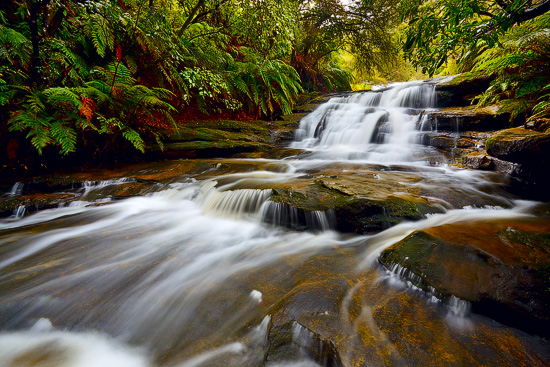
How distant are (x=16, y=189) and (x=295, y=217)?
14.3ft

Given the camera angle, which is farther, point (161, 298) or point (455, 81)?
point (455, 81)

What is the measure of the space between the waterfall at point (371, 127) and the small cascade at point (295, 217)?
3.59 metres

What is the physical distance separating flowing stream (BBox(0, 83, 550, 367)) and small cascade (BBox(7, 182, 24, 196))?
28 mm

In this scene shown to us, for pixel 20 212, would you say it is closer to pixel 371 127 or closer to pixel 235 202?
pixel 235 202

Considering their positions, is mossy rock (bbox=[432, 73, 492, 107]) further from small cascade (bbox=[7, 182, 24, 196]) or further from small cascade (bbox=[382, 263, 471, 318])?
small cascade (bbox=[7, 182, 24, 196])

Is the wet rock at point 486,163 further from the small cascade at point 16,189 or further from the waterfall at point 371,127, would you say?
the small cascade at point 16,189

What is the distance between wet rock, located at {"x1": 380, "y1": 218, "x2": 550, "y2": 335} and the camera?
1.49 m

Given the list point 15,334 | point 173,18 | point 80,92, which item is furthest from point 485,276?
point 173,18

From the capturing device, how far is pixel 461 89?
25.7 feet

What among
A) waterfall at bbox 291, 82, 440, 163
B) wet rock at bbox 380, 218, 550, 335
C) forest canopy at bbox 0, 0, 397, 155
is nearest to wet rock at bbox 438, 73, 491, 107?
waterfall at bbox 291, 82, 440, 163

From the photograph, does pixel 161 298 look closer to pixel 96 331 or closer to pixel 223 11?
pixel 96 331

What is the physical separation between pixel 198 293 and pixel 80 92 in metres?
3.94

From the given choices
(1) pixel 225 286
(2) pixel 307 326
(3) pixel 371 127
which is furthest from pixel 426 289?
(3) pixel 371 127

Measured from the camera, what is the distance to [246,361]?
1.32 meters
